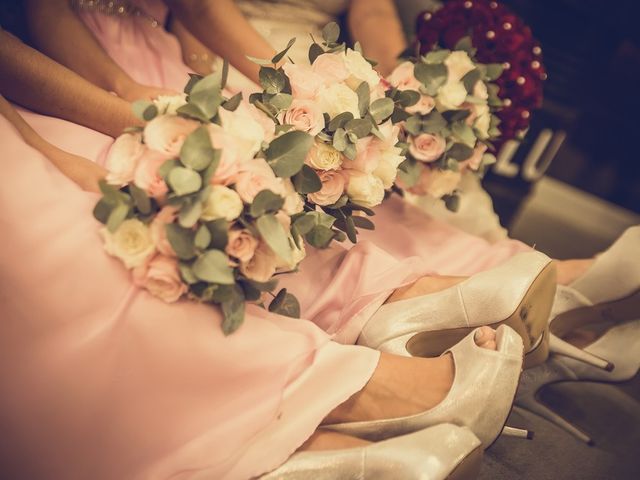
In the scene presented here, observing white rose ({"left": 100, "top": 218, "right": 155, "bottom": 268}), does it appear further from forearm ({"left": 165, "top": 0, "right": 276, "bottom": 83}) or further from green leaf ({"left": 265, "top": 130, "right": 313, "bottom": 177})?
forearm ({"left": 165, "top": 0, "right": 276, "bottom": 83})

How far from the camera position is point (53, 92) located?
99cm

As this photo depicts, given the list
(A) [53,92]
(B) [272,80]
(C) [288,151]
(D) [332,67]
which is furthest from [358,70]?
(A) [53,92]

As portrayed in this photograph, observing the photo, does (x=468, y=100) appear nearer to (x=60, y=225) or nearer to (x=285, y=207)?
(x=285, y=207)

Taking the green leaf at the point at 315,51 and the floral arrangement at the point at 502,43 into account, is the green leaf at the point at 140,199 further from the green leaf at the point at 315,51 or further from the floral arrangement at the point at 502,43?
the floral arrangement at the point at 502,43

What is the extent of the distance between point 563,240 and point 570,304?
6.61ft

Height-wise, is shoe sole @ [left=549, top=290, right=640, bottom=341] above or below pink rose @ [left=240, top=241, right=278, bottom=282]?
below

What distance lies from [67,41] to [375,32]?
0.89 metres

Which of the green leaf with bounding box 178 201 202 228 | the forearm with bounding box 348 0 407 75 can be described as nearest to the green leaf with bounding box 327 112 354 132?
the green leaf with bounding box 178 201 202 228

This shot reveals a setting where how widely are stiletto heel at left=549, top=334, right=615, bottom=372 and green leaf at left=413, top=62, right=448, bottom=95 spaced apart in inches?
24.4

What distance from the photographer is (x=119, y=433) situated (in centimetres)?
74

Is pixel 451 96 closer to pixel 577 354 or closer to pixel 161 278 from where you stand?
pixel 577 354

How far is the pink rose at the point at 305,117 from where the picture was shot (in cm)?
85

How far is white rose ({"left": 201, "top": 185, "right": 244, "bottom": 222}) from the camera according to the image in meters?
0.69

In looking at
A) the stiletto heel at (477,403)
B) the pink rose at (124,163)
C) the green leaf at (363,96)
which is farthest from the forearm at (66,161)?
the stiletto heel at (477,403)
